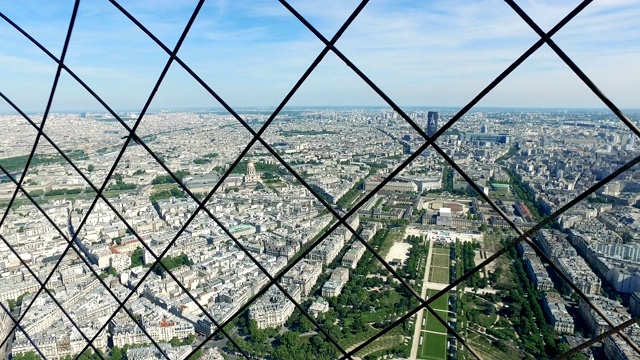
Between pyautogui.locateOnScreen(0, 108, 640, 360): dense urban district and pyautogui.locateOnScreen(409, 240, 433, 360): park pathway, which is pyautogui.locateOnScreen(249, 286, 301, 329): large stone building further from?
pyautogui.locateOnScreen(409, 240, 433, 360): park pathway

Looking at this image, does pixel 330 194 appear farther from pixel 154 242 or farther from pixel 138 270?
pixel 138 270

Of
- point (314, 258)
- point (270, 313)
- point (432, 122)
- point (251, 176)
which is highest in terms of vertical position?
point (432, 122)

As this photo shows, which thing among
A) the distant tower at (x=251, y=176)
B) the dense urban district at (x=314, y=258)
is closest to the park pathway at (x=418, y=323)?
the dense urban district at (x=314, y=258)

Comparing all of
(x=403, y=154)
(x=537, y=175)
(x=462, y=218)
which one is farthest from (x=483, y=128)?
(x=462, y=218)

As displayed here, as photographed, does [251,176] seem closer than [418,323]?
No

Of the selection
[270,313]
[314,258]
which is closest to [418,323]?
[270,313]

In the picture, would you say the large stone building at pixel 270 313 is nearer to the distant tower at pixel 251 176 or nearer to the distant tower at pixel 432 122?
the distant tower at pixel 251 176

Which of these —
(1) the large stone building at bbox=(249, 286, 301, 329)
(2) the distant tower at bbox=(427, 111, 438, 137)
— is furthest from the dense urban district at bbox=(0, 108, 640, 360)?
(2) the distant tower at bbox=(427, 111, 438, 137)

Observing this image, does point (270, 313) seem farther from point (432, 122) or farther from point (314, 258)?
point (432, 122)
